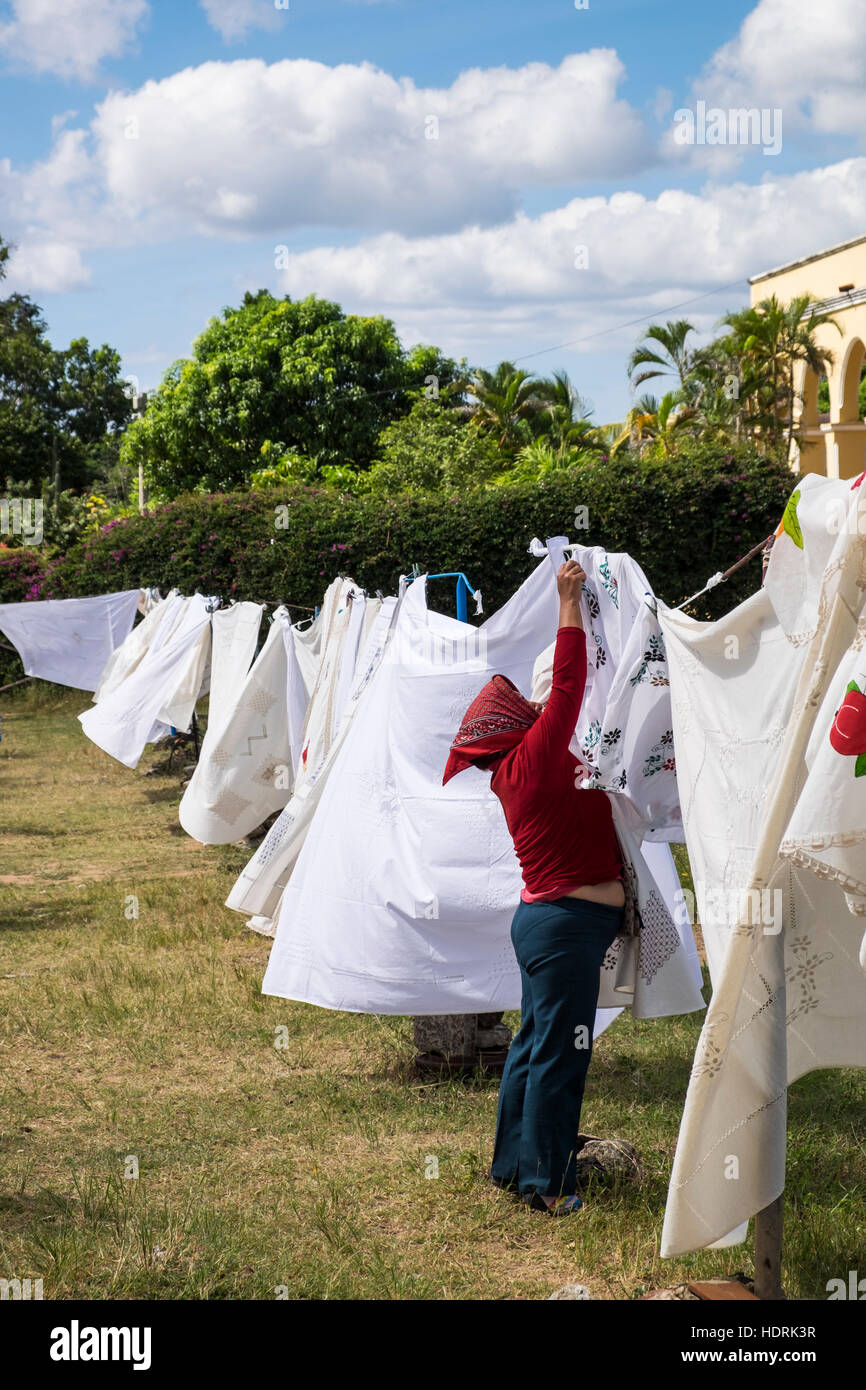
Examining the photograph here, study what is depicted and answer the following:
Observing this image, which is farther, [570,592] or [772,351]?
[772,351]

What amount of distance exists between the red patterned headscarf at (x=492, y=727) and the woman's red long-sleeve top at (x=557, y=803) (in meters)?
0.05

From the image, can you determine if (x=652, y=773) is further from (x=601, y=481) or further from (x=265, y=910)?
(x=601, y=481)

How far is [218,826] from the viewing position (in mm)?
7613

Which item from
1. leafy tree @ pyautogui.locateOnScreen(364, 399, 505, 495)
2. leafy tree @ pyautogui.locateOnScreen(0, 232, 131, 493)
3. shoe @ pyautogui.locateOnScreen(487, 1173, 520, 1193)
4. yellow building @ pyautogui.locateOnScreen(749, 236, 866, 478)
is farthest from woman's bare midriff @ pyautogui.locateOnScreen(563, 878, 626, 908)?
leafy tree @ pyautogui.locateOnScreen(0, 232, 131, 493)

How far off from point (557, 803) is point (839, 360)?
2138 centimetres

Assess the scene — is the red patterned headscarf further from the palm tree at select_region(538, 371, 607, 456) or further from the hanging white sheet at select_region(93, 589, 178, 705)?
the palm tree at select_region(538, 371, 607, 456)

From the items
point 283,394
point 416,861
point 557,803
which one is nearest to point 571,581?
point 557,803

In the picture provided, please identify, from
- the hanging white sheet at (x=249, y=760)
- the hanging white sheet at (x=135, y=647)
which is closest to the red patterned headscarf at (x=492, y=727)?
the hanging white sheet at (x=249, y=760)

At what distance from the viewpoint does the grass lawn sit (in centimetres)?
333

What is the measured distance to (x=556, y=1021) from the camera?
358 centimetres

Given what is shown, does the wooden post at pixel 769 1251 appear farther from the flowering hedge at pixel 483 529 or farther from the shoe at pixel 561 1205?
the flowering hedge at pixel 483 529

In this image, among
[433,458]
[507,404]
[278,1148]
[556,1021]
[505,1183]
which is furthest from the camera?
[507,404]

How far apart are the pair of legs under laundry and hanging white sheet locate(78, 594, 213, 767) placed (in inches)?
250

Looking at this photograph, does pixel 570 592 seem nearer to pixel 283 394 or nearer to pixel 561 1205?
pixel 561 1205
